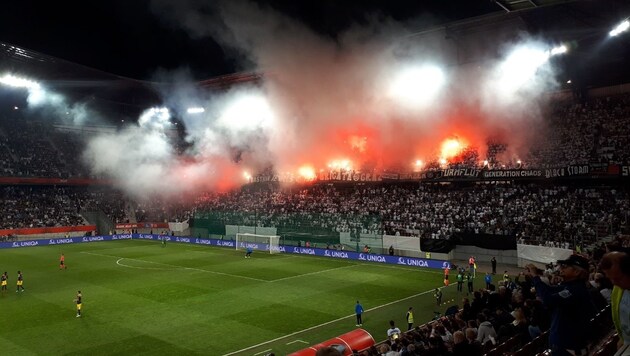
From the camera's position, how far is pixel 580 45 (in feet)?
116

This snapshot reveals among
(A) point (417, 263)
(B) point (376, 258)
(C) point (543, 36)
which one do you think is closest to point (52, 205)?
(B) point (376, 258)

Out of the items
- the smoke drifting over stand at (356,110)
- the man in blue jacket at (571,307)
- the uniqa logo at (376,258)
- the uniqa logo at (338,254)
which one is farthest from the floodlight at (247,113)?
the man in blue jacket at (571,307)

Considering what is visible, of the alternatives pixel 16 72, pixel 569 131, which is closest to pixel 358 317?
pixel 569 131

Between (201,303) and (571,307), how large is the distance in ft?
65.6

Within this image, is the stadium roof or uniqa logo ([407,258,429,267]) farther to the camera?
uniqa logo ([407,258,429,267])

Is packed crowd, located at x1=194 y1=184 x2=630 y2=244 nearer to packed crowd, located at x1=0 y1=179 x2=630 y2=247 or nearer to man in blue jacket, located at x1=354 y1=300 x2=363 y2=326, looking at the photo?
packed crowd, located at x1=0 y1=179 x2=630 y2=247

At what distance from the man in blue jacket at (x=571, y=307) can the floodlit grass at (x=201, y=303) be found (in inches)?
473

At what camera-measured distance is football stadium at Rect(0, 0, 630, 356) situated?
1680cm

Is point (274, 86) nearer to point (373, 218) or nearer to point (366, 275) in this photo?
point (373, 218)

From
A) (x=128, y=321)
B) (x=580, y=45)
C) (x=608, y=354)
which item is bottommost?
(x=128, y=321)

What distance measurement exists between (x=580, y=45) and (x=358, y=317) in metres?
29.4

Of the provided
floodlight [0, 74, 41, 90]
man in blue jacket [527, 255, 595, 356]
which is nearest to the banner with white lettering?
man in blue jacket [527, 255, 595, 356]

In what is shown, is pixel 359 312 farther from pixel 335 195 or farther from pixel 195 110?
pixel 195 110

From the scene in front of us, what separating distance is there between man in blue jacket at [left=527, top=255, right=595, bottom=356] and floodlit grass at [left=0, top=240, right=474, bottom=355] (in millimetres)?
12019
